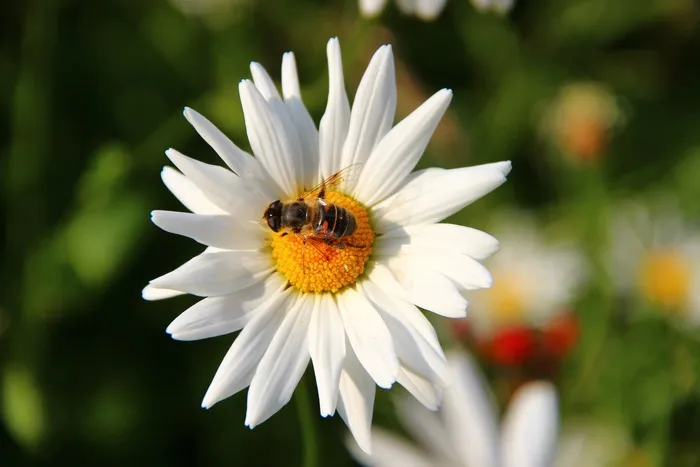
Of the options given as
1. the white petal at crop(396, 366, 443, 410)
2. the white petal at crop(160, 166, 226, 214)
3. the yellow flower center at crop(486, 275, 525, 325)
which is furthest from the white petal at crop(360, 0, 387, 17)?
the yellow flower center at crop(486, 275, 525, 325)

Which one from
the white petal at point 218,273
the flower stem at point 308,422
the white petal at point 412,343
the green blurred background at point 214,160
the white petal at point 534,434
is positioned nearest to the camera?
the white petal at point 218,273

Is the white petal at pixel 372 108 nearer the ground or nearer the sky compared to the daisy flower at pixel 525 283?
nearer the ground

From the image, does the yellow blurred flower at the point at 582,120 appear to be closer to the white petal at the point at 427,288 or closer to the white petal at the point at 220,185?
the white petal at the point at 427,288

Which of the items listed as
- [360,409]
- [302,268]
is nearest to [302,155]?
[302,268]

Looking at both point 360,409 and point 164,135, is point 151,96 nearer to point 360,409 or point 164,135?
point 164,135

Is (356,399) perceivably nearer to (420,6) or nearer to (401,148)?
(401,148)

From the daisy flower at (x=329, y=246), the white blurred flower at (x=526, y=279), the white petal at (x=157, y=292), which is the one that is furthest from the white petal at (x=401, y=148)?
the white blurred flower at (x=526, y=279)

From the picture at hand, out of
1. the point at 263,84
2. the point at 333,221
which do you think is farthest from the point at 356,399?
the point at 263,84
